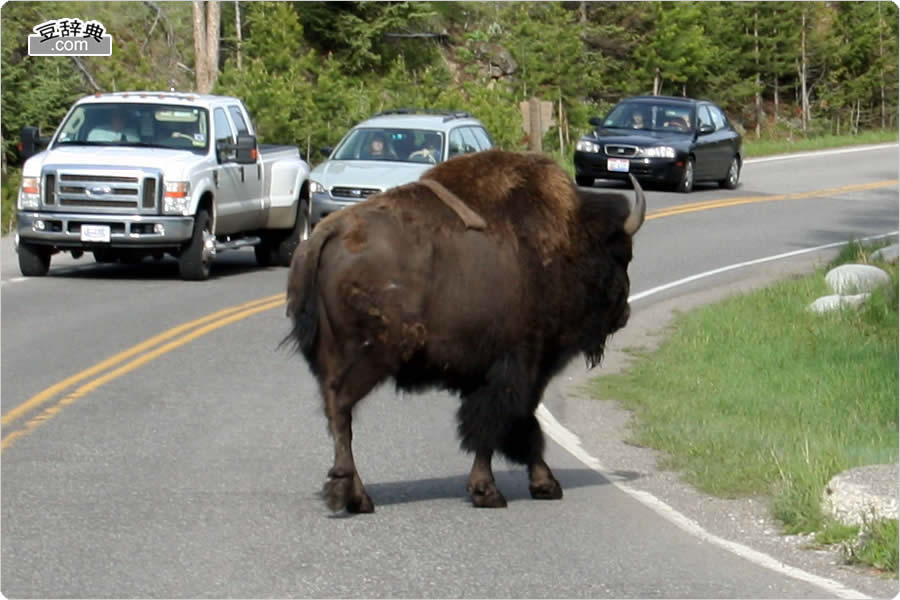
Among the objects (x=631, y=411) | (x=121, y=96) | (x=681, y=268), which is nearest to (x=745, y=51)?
(x=681, y=268)

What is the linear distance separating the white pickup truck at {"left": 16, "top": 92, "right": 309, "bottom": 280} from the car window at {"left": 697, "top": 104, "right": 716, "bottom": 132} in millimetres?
13330

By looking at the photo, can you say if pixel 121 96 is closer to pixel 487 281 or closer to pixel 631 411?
pixel 631 411

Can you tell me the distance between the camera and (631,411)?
13.1 m

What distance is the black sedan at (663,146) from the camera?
3181 cm

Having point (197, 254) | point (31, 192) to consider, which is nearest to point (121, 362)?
point (197, 254)

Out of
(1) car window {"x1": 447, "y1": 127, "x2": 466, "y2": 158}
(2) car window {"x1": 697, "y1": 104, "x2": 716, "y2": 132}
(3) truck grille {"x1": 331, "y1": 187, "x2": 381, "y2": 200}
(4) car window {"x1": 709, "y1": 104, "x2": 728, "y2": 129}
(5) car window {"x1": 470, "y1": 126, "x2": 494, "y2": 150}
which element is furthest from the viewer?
(4) car window {"x1": 709, "y1": 104, "x2": 728, "y2": 129}

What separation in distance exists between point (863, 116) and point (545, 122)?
22739 mm

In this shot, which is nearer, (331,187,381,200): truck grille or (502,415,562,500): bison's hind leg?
(502,415,562,500): bison's hind leg

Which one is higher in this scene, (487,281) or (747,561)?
(487,281)

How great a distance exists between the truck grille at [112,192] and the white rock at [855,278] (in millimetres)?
7965

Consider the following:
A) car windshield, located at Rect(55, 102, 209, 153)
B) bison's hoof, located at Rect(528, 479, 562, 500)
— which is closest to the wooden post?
car windshield, located at Rect(55, 102, 209, 153)

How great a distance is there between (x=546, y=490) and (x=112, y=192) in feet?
37.4

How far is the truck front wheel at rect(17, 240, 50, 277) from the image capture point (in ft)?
65.9

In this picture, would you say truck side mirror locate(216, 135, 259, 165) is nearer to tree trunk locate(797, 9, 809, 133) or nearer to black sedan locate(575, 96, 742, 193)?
black sedan locate(575, 96, 742, 193)
